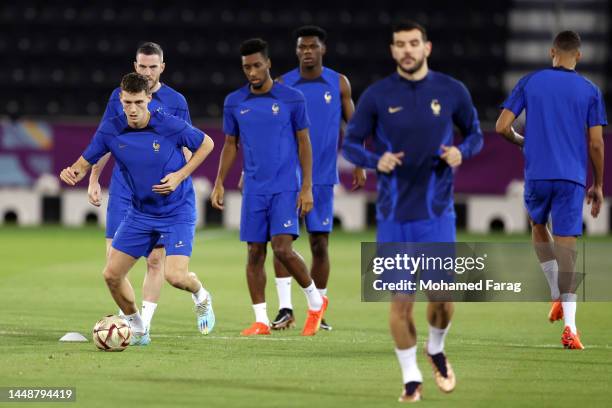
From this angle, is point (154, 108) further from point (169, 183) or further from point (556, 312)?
point (556, 312)

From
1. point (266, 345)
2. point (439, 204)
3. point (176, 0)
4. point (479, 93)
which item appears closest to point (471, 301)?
point (266, 345)

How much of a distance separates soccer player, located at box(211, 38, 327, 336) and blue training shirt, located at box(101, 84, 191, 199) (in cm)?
37

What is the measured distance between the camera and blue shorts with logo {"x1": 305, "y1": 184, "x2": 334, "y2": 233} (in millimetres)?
11141

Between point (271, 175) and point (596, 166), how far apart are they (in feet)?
8.05

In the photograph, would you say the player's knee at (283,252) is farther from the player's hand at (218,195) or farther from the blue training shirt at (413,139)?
the blue training shirt at (413,139)

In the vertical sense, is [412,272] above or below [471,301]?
above

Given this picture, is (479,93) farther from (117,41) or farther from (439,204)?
(439,204)

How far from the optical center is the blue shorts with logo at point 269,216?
10.4 meters

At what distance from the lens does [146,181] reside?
31.5 ft

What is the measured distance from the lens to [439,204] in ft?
24.6

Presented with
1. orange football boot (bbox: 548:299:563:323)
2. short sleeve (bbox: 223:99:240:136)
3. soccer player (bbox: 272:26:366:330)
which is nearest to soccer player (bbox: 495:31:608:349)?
orange football boot (bbox: 548:299:563:323)

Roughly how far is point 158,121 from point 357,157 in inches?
101

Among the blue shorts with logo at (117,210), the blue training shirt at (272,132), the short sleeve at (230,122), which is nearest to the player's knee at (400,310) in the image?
the blue training shirt at (272,132)

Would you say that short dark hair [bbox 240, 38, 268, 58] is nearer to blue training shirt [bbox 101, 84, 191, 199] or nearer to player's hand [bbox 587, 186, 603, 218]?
blue training shirt [bbox 101, 84, 191, 199]
